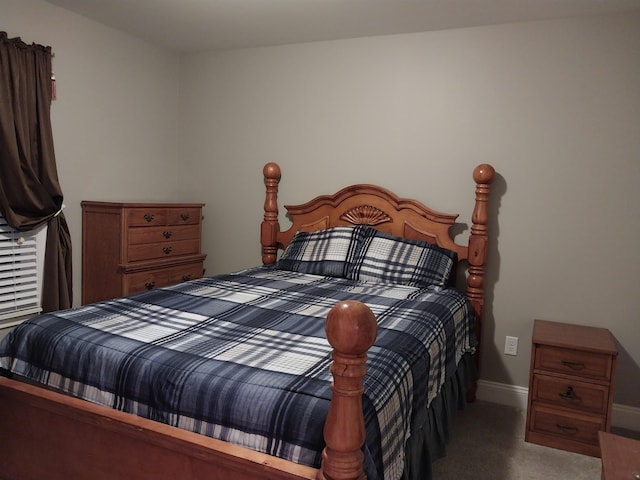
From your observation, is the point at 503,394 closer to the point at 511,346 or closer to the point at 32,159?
the point at 511,346

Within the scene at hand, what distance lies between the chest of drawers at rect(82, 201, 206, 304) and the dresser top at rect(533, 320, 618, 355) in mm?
2399

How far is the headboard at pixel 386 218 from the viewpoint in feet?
9.45

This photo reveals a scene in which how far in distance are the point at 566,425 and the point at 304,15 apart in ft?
8.91

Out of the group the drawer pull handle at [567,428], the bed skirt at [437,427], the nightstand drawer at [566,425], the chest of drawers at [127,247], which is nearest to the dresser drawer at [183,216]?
the chest of drawers at [127,247]

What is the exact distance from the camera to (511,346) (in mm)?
3000

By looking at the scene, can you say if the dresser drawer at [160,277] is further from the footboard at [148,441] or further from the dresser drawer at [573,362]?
the dresser drawer at [573,362]

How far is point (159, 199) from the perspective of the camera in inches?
153

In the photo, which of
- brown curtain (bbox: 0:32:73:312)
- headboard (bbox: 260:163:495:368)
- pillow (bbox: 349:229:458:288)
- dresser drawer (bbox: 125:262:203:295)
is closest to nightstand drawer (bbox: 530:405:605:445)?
headboard (bbox: 260:163:495:368)

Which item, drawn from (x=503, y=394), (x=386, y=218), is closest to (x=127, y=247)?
(x=386, y=218)

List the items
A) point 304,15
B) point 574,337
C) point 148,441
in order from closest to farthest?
point 148,441, point 574,337, point 304,15

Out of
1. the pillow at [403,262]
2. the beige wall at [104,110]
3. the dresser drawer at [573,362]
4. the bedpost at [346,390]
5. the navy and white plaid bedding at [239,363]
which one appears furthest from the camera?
the beige wall at [104,110]

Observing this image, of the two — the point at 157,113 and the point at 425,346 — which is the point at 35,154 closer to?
the point at 157,113

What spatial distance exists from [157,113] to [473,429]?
3165 millimetres

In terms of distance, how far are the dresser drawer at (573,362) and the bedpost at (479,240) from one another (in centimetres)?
47
